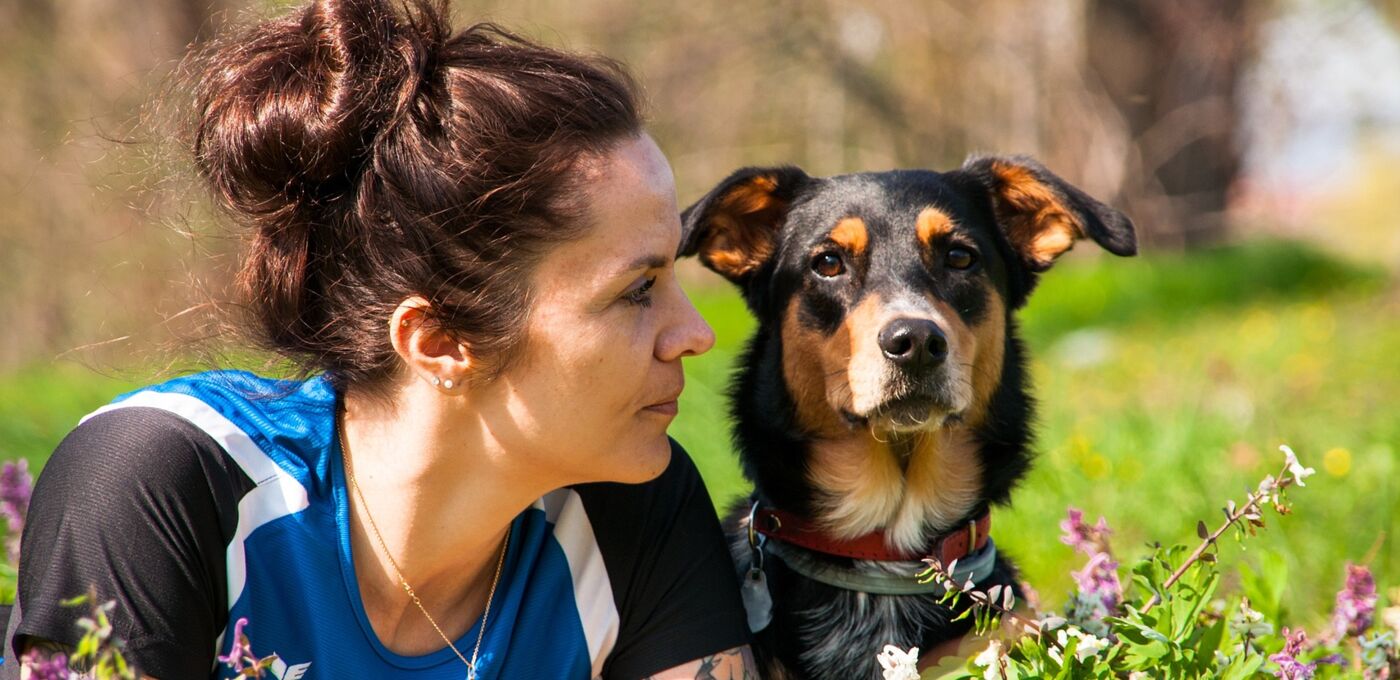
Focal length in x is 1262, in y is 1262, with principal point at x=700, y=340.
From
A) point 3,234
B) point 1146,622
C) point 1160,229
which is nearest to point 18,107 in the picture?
point 3,234

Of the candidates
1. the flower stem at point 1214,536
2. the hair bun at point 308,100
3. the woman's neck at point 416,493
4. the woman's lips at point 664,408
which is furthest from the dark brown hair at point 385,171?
the flower stem at point 1214,536

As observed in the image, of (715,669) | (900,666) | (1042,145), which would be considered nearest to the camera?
(900,666)

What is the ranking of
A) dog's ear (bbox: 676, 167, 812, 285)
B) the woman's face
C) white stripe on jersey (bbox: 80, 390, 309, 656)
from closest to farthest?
1. white stripe on jersey (bbox: 80, 390, 309, 656)
2. the woman's face
3. dog's ear (bbox: 676, 167, 812, 285)

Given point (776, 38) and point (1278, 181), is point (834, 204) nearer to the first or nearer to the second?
point (776, 38)

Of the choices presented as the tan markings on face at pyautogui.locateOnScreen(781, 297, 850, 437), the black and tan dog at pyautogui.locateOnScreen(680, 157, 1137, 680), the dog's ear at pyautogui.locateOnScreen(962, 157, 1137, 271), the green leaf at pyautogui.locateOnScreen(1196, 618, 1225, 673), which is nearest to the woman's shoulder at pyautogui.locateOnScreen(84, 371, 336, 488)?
the black and tan dog at pyautogui.locateOnScreen(680, 157, 1137, 680)

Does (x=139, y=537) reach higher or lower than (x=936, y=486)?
higher

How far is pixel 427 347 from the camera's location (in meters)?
2.35

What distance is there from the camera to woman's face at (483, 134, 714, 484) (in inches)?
93.0

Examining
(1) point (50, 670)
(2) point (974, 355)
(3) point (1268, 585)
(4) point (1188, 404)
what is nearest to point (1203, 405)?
(4) point (1188, 404)

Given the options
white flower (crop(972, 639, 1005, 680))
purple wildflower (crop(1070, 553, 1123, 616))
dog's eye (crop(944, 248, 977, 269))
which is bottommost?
purple wildflower (crop(1070, 553, 1123, 616))

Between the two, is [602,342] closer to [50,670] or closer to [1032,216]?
[50,670]

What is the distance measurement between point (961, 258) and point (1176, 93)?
7.79 m

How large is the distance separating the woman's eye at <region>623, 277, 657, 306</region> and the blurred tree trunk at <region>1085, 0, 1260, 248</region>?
Result: 25.4 feet

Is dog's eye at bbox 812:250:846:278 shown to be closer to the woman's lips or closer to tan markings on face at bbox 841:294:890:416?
tan markings on face at bbox 841:294:890:416
